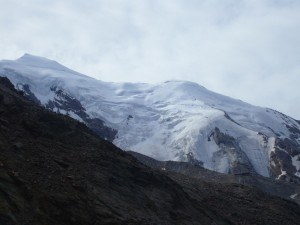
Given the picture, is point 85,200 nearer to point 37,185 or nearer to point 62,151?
point 37,185

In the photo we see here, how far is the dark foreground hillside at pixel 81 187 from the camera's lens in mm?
25688

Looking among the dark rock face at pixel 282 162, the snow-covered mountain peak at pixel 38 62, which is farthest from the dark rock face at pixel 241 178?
the snow-covered mountain peak at pixel 38 62

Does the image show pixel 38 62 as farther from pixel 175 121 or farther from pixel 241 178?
pixel 241 178

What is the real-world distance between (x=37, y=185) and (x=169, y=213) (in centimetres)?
1023

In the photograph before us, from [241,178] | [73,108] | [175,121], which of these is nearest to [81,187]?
[241,178]

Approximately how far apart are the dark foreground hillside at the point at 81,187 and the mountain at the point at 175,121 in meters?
58.5

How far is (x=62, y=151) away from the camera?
33531 millimetres

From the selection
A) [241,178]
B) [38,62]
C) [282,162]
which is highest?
[38,62]

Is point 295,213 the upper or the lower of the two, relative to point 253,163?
lower

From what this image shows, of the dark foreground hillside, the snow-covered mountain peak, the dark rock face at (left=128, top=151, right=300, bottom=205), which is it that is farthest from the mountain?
the dark foreground hillside

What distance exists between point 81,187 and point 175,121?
115 m

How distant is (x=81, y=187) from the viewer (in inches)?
1139

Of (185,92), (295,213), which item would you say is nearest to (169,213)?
(295,213)

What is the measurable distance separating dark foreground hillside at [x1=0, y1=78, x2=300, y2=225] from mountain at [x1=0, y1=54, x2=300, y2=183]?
5852 centimetres
